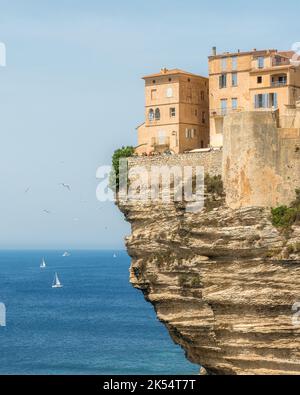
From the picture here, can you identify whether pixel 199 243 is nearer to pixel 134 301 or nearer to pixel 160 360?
pixel 160 360

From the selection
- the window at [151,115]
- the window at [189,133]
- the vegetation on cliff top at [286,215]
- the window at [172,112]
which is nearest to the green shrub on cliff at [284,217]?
the vegetation on cliff top at [286,215]

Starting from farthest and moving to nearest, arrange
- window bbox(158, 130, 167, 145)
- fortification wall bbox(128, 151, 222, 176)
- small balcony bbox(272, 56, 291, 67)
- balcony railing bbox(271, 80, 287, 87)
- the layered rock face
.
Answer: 1. window bbox(158, 130, 167, 145)
2. small balcony bbox(272, 56, 291, 67)
3. balcony railing bbox(271, 80, 287, 87)
4. fortification wall bbox(128, 151, 222, 176)
5. the layered rock face

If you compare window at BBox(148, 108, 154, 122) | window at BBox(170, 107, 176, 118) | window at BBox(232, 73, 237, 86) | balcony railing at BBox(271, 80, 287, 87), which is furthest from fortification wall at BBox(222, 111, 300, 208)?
window at BBox(148, 108, 154, 122)

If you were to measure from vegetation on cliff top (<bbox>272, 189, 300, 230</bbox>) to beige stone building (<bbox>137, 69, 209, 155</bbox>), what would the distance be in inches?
340

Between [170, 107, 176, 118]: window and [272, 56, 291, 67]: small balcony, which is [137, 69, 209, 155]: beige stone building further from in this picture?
[272, 56, 291, 67]: small balcony

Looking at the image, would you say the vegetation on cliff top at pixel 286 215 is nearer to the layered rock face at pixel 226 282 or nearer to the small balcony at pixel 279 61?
the layered rock face at pixel 226 282

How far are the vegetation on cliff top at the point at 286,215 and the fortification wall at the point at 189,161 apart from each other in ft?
10.8

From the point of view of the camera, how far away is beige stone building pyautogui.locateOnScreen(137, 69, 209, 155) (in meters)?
51.5

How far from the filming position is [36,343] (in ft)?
297

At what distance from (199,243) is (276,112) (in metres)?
5.87

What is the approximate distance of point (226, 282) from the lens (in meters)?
44.4

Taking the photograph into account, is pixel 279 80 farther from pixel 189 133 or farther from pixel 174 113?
pixel 174 113

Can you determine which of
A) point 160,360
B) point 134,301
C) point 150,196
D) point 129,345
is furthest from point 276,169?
point 134,301

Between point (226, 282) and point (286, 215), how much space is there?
11.5 ft
